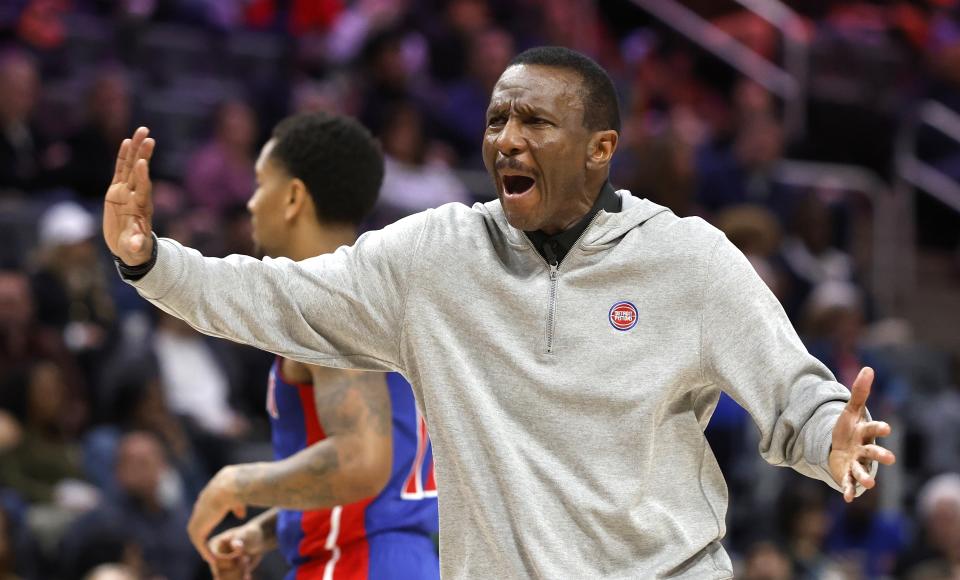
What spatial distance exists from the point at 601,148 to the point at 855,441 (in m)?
0.85

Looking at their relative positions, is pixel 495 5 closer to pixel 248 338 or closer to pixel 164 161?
pixel 164 161

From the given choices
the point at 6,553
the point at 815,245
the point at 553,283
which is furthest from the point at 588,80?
the point at 815,245

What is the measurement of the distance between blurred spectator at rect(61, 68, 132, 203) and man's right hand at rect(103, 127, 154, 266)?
21.0 ft

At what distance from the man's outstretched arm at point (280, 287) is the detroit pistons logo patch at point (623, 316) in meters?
0.45

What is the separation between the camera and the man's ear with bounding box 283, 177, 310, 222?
3.99m

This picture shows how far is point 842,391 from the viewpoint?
9.57 ft

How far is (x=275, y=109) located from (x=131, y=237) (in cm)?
759

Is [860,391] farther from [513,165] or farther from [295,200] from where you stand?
[295,200]

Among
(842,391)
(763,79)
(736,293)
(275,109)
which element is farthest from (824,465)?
(763,79)

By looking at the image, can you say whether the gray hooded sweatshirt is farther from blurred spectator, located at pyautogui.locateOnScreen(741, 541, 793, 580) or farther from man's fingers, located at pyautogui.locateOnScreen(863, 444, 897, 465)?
blurred spectator, located at pyautogui.locateOnScreen(741, 541, 793, 580)

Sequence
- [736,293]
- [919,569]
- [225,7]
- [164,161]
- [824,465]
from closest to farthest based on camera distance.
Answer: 1. [824,465]
2. [736,293]
3. [919,569]
4. [164,161]
5. [225,7]

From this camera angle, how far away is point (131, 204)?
2.96 meters

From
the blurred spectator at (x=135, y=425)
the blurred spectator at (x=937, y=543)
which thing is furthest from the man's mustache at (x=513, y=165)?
the blurred spectator at (x=937, y=543)

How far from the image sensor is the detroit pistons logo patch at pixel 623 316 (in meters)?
3.05
